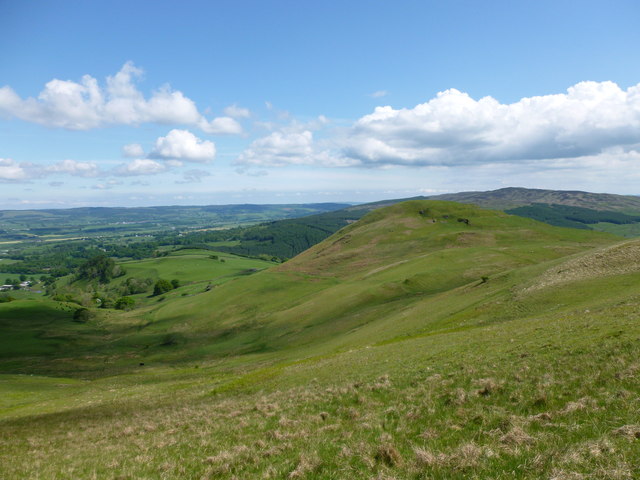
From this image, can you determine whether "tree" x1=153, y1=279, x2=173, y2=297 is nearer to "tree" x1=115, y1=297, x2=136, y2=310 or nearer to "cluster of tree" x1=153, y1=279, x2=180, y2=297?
"cluster of tree" x1=153, y1=279, x2=180, y2=297

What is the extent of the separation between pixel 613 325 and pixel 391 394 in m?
16.7

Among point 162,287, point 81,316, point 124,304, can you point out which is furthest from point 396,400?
point 162,287

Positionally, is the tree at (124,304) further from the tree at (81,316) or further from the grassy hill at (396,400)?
the grassy hill at (396,400)

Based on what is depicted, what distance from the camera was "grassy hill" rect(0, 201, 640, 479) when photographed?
1050cm

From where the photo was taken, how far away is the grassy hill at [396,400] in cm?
1050

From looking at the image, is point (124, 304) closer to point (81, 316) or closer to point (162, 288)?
point (162, 288)

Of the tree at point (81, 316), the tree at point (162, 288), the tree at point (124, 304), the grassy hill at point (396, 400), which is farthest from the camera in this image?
the tree at point (162, 288)

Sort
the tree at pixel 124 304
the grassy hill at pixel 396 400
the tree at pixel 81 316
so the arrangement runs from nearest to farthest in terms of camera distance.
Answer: the grassy hill at pixel 396 400, the tree at pixel 81 316, the tree at pixel 124 304

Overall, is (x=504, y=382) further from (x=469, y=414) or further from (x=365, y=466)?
(x=365, y=466)

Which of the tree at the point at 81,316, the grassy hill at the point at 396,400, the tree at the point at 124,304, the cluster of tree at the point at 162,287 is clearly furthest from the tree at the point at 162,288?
the grassy hill at the point at 396,400

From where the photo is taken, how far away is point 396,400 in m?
17.3

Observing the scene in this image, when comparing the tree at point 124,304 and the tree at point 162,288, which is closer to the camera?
the tree at point 124,304

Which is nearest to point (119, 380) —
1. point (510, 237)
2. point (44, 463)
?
point (44, 463)

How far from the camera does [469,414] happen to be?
44.4 feet
